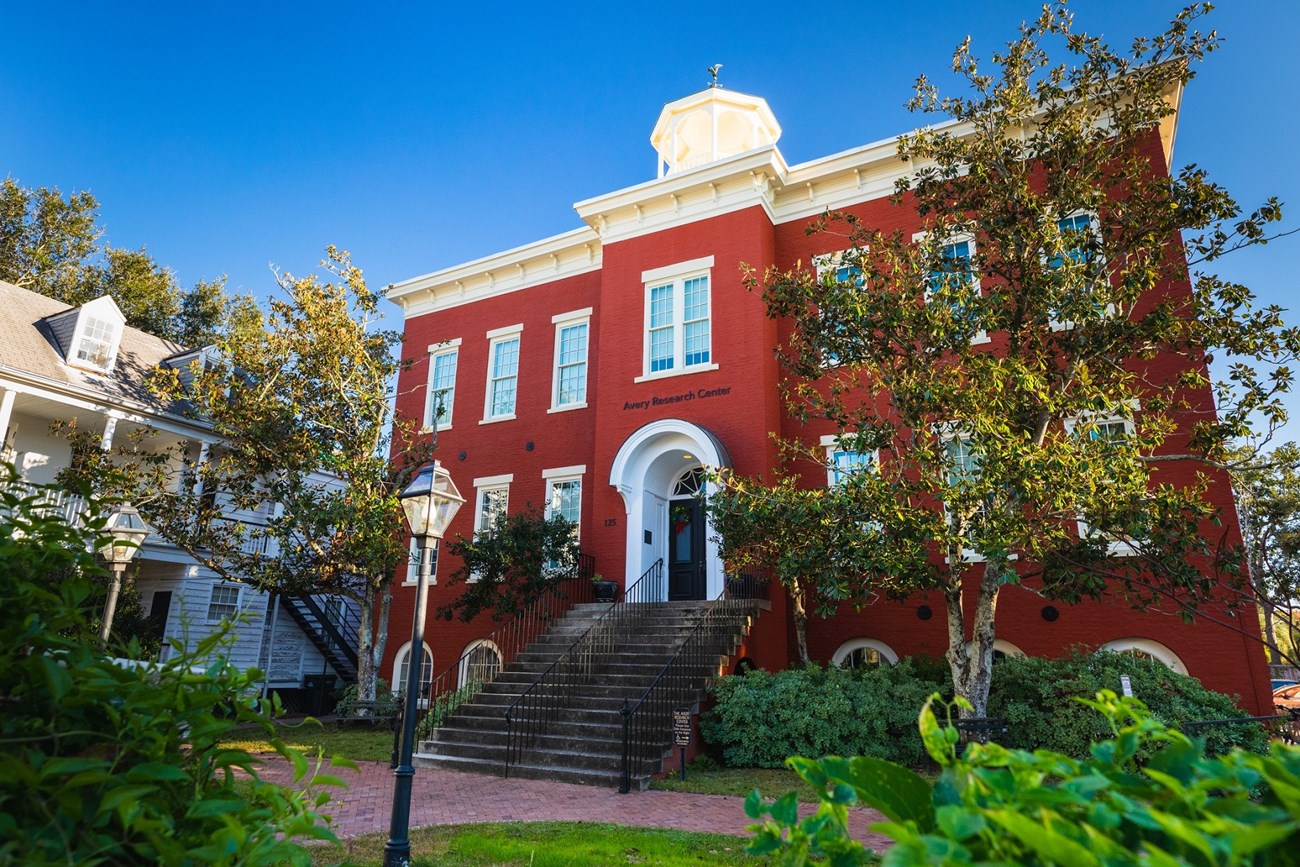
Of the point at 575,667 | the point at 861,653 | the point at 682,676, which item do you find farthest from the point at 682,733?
the point at 861,653

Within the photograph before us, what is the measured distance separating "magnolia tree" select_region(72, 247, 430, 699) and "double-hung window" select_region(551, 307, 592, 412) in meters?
4.25

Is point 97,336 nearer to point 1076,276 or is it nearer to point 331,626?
point 331,626

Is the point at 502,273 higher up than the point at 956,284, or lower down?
higher up

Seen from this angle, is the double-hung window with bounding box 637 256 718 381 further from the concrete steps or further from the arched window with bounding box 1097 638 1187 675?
the arched window with bounding box 1097 638 1187 675

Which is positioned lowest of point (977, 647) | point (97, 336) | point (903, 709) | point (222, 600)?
point (903, 709)

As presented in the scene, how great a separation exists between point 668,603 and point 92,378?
16.6 meters

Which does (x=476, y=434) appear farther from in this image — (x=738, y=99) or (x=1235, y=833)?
(x=1235, y=833)

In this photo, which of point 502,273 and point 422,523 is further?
point 502,273

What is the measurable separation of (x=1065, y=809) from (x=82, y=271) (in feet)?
119

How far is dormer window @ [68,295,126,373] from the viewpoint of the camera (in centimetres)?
2003

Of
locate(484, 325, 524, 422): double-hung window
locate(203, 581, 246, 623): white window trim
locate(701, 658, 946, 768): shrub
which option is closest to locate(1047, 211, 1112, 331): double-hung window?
locate(701, 658, 946, 768): shrub

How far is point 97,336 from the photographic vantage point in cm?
2058

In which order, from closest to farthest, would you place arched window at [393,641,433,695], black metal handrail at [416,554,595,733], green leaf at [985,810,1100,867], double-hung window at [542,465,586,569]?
green leaf at [985,810,1100,867], black metal handrail at [416,554,595,733], double-hung window at [542,465,586,569], arched window at [393,641,433,695]

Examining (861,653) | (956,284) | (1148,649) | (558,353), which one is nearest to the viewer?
(956,284)
